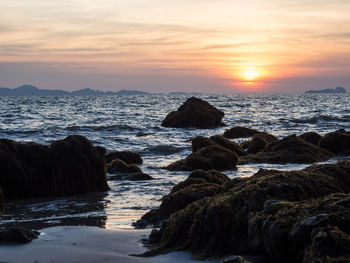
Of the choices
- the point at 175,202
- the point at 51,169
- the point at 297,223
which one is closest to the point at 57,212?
the point at 51,169

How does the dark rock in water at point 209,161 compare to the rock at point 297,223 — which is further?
the dark rock in water at point 209,161

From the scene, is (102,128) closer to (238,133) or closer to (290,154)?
(238,133)

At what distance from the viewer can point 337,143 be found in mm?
17625

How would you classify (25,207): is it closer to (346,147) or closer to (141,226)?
(141,226)

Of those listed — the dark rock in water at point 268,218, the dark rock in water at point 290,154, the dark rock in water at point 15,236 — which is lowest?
the dark rock in water at point 290,154

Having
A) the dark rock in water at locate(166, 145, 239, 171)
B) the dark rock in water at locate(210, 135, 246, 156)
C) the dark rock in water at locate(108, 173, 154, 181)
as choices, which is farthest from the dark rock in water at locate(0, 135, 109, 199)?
the dark rock in water at locate(210, 135, 246, 156)

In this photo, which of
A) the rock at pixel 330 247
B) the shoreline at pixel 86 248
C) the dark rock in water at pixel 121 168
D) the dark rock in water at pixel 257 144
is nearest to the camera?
the rock at pixel 330 247

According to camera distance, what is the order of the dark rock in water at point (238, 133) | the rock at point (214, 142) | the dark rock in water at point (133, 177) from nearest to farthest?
the dark rock in water at point (133, 177) < the rock at point (214, 142) < the dark rock in water at point (238, 133)

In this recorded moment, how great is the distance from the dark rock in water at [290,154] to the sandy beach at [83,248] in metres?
9.99

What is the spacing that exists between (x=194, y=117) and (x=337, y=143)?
17927 millimetres

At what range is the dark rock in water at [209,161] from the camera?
13.9 metres

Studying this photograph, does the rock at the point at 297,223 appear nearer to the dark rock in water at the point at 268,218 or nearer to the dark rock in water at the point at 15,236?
the dark rock in water at the point at 268,218

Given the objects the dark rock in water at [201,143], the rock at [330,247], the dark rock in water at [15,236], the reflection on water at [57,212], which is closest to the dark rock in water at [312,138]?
the dark rock in water at [201,143]

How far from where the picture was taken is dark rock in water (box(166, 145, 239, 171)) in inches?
548
